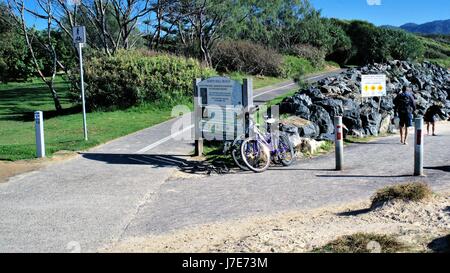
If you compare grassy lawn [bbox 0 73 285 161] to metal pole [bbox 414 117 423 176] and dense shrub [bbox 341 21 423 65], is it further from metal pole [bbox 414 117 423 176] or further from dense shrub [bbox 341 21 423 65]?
dense shrub [bbox 341 21 423 65]

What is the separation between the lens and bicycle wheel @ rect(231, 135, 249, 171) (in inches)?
375

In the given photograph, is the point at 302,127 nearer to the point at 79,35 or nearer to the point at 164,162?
the point at 164,162

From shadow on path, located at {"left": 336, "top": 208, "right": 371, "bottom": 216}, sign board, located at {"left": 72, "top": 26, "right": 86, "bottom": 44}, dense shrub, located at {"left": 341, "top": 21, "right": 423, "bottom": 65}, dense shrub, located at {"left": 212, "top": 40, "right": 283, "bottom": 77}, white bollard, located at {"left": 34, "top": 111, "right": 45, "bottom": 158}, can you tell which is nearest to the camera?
shadow on path, located at {"left": 336, "top": 208, "right": 371, "bottom": 216}

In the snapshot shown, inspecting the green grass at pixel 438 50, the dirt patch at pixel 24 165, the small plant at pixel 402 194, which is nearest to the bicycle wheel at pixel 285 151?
the small plant at pixel 402 194

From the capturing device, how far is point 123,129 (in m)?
15.0

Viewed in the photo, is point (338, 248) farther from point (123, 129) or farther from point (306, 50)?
point (306, 50)

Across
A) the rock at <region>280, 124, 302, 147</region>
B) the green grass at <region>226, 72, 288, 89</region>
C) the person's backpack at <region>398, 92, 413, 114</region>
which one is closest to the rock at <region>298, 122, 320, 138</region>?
the rock at <region>280, 124, 302, 147</region>

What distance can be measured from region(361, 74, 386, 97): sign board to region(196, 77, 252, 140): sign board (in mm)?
6693

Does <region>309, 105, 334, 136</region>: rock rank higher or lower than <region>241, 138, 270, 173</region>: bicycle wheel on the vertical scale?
higher

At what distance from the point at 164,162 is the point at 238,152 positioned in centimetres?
164

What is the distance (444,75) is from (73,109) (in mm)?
19670

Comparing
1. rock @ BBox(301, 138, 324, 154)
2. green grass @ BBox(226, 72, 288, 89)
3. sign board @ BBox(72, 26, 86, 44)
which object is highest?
green grass @ BBox(226, 72, 288, 89)
